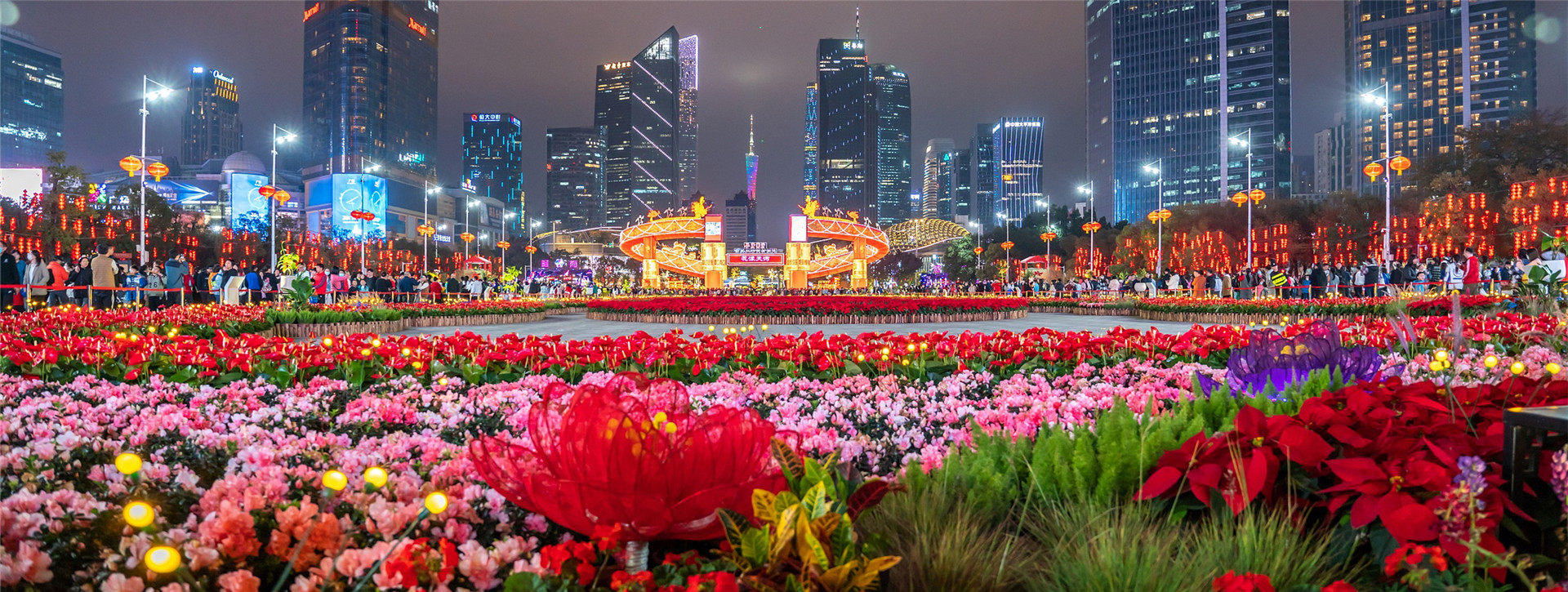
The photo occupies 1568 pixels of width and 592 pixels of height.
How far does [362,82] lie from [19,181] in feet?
414

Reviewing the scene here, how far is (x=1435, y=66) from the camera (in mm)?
120625

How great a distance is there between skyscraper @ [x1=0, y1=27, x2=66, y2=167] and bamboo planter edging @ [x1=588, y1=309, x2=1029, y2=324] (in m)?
131

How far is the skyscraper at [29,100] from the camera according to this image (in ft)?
352

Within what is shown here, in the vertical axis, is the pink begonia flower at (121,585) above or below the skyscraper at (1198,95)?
below

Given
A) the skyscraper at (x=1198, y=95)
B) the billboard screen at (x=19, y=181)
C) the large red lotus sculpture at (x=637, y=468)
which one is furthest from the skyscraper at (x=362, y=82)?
the large red lotus sculpture at (x=637, y=468)

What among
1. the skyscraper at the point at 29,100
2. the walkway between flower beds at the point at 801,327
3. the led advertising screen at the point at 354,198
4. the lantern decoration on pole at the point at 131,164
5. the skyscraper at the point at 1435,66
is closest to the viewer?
the walkway between flower beds at the point at 801,327

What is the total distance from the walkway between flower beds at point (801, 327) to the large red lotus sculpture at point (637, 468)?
11.2 meters

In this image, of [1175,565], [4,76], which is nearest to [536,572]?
[1175,565]

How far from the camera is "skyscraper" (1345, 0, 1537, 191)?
112m

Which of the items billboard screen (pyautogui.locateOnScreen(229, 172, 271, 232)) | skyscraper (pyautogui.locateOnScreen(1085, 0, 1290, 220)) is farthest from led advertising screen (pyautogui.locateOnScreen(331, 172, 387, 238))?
skyscraper (pyautogui.locateOnScreen(1085, 0, 1290, 220))

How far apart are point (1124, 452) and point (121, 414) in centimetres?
366

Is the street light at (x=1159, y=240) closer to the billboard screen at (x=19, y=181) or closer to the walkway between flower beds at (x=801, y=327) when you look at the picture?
the walkway between flower beds at (x=801, y=327)

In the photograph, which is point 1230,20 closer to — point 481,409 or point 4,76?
point 481,409

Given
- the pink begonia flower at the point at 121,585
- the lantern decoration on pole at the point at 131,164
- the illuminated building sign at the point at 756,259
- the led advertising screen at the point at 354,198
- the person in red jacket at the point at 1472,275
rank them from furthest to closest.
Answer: the led advertising screen at the point at 354,198
the illuminated building sign at the point at 756,259
the lantern decoration on pole at the point at 131,164
the person in red jacket at the point at 1472,275
the pink begonia flower at the point at 121,585
